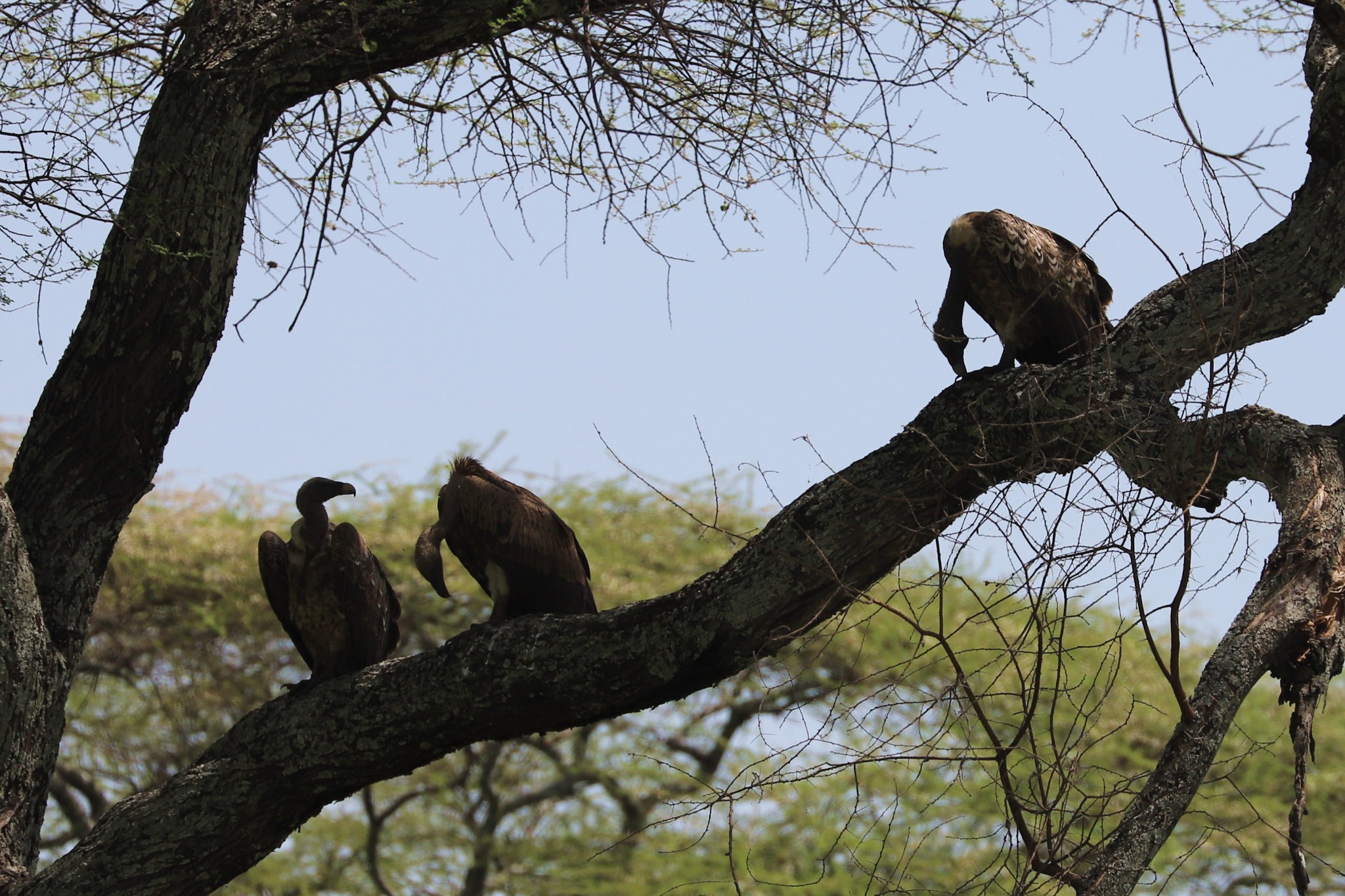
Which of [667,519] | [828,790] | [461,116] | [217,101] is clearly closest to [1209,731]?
[217,101]

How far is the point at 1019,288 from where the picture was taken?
14.1ft

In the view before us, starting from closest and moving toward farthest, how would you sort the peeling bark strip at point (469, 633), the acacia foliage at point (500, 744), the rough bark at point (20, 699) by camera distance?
the peeling bark strip at point (469, 633) < the rough bark at point (20, 699) < the acacia foliage at point (500, 744)

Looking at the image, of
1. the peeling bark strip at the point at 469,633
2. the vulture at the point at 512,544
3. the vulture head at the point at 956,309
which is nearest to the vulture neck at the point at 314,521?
the vulture at the point at 512,544

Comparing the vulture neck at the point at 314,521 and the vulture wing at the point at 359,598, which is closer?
the vulture wing at the point at 359,598

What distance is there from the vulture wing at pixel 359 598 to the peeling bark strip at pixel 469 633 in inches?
23.8

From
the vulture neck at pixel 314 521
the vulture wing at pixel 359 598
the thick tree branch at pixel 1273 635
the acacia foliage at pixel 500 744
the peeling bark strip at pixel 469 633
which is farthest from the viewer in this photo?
the acacia foliage at pixel 500 744

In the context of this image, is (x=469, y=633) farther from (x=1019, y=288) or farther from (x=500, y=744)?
(x=500, y=744)

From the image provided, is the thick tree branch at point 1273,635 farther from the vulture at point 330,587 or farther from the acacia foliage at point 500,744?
the acacia foliage at point 500,744

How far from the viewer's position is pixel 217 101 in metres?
4.19

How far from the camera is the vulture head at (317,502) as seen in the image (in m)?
4.54

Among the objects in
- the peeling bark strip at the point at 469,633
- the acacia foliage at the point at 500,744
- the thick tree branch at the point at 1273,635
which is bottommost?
the thick tree branch at the point at 1273,635

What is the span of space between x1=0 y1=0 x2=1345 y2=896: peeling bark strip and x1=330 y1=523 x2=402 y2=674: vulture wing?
606 mm

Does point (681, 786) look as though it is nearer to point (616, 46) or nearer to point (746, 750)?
point (746, 750)

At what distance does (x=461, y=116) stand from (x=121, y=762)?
31.6ft
